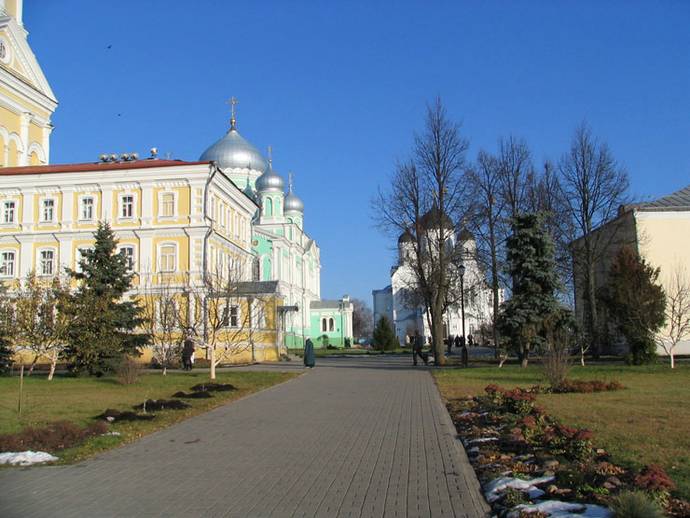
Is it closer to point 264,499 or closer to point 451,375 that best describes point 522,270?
point 451,375

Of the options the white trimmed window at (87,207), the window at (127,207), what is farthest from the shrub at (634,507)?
the white trimmed window at (87,207)

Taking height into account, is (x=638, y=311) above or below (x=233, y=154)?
below

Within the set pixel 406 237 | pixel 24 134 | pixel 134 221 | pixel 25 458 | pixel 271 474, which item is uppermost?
pixel 24 134

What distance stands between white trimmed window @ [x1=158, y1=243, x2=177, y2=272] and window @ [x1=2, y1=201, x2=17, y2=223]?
32.2 ft

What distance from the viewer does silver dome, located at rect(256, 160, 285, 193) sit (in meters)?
67.9

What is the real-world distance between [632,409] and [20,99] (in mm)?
48448

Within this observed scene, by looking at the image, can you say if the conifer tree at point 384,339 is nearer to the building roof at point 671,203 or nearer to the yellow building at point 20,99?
the building roof at point 671,203

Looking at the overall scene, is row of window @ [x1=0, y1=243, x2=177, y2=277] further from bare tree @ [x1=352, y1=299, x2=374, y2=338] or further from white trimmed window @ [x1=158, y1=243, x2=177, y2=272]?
bare tree @ [x1=352, y1=299, x2=374, y2=338]

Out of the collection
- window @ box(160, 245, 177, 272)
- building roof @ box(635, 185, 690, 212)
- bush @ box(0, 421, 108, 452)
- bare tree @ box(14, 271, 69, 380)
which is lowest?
bush @ box(0, 421, 108, 452)

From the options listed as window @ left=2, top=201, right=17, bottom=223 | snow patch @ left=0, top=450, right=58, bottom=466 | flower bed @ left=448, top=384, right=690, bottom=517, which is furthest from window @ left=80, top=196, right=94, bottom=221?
flower bed @ left=448, top=384, right=690, bottom=517

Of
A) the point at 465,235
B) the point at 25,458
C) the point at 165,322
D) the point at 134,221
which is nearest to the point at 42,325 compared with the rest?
the point at 165,322

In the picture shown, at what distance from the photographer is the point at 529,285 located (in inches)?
1144

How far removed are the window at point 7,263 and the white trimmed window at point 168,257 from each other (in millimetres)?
9324

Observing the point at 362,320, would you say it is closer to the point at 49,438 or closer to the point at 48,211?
the point at 48,211
